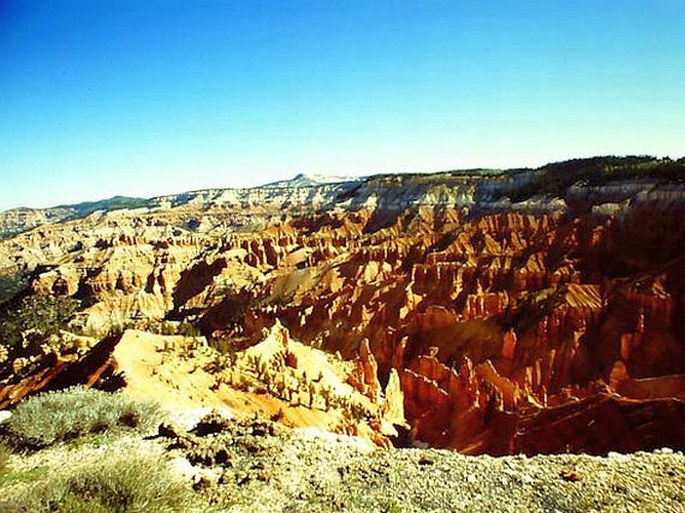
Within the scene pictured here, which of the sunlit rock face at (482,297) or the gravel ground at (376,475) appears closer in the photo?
the gravel ground at (376,475)

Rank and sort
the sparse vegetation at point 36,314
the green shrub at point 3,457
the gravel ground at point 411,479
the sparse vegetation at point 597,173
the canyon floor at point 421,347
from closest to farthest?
the gravel ground at point 411,479 < the green shrub at point 3,457 < the canyon floor at point 421,347 < the sparse vegetation at point 597,173 < the sparse vegetation at point 36,314

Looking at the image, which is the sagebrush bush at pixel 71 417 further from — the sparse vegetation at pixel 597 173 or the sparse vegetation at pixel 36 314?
the sparse vegetation at pixel 597 173

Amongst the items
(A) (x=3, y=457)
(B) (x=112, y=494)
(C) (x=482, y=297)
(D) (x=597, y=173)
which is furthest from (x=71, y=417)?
(D) (x=597, y=173)

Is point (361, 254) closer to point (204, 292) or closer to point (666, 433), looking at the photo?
point (204, 292)

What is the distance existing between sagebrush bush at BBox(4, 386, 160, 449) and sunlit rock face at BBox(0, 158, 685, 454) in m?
12.7

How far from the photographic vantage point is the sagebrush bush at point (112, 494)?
6.74 metres

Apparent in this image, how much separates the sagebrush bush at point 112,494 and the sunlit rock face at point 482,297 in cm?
1333

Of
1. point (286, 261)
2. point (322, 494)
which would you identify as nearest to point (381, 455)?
point (322, 494)

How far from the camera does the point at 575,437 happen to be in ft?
58.1

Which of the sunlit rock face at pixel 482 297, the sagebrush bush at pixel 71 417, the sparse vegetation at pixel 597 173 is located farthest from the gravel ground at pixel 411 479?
the sparse vegetation at pixel 597 173

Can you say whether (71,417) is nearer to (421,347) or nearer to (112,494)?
(112,494)

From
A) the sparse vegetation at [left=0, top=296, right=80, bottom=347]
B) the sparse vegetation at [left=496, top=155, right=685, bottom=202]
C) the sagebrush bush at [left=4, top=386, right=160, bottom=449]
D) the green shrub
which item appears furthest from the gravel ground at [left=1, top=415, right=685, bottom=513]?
the sparse vegetation at [left=496, top=155, right=685, bottom=202]

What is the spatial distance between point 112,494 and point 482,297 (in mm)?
38578

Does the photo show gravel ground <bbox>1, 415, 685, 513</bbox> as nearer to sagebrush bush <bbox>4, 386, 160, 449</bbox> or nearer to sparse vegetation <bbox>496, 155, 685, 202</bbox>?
sagebrush bush <bbox>4, 386, 160, 449</bbox>
